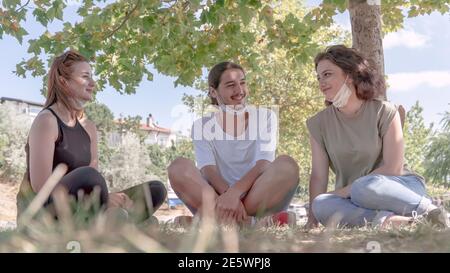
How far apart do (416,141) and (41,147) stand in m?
35.1

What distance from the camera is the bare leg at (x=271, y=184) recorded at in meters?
4.85

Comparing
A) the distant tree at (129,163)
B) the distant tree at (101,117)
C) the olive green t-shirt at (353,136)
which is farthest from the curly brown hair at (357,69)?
the distant tree at (101,117)

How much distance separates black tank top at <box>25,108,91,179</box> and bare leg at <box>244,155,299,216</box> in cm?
148

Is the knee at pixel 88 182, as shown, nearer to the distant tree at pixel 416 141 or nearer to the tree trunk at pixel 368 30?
the tree trunk at pixel 368 30

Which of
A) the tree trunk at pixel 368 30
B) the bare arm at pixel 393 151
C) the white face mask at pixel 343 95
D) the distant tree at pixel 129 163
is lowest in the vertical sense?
the distant tree at pixel 129 163

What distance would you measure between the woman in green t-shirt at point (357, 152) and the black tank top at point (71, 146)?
2.05 meters

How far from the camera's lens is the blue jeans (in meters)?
4.54

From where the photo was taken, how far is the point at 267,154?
534 cm

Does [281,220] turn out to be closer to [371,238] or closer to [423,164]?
[371,238]

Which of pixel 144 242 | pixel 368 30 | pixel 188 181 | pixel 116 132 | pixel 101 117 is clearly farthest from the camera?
pixel 101 117

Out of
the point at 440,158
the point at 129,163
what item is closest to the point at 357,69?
the point at 440,158

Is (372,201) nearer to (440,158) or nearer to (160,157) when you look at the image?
(440,158)

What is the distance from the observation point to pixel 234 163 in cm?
556
